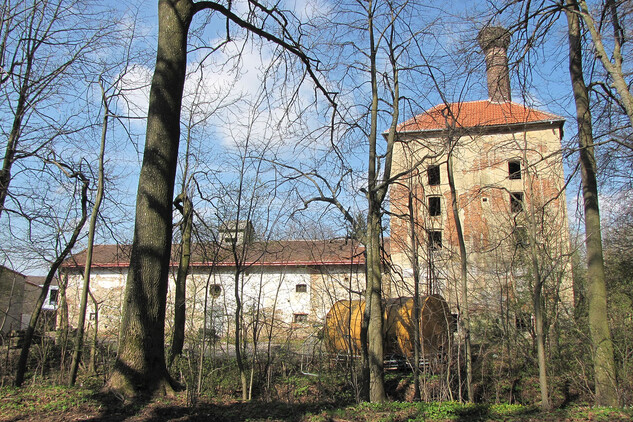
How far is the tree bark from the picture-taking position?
5289 mm

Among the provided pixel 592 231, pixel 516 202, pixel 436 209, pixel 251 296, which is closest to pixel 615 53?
pixel 592 231

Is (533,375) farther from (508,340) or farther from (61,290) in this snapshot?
(61,290)

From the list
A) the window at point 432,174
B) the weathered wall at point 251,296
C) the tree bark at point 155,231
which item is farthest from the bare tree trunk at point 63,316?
the window at point 432,174

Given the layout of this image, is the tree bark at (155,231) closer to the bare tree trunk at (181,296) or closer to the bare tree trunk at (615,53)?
the bare tree trunk at (181,296)

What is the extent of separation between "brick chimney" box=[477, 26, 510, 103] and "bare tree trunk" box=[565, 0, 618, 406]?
1301mm

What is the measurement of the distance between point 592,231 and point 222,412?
307 inches

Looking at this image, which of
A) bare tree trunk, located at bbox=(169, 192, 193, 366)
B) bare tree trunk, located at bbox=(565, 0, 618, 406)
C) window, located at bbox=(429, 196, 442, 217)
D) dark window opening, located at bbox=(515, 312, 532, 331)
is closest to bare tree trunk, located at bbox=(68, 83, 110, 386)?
bare tree trunk, located at bbox=(169, 192, 193, 366)

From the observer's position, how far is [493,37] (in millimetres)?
8602

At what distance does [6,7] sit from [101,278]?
16.6 metres

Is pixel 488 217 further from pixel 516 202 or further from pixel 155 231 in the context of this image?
pixel 155 231

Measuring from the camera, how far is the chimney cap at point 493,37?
8.50m

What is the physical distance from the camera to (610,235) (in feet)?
58.2

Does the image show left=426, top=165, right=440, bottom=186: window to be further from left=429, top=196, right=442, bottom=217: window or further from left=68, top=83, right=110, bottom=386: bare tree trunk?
left=68, top=83, right=110, bottom=386: bare tree trunk

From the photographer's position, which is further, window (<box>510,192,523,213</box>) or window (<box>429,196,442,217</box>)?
window (<box>429,196,442,217</box>)
